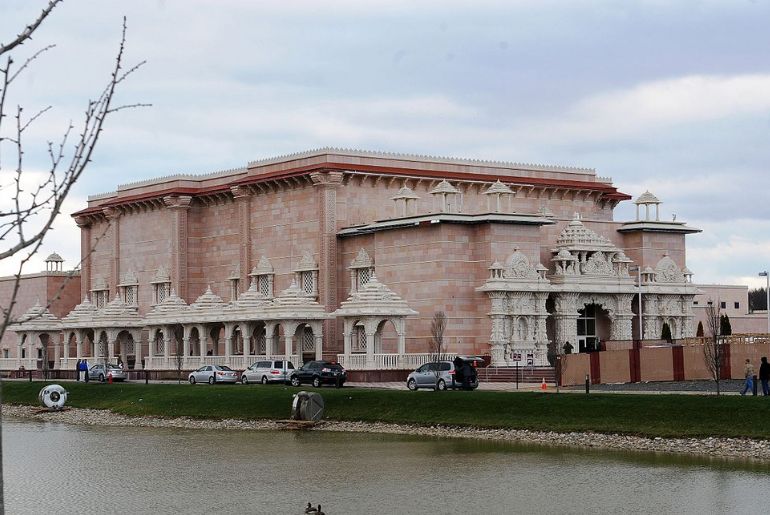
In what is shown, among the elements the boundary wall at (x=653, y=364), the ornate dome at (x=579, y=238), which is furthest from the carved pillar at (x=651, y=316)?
the boundary wall at (x=653, y=364)

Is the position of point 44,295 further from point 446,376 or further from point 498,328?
point 446,376

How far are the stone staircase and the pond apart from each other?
61.9 ft

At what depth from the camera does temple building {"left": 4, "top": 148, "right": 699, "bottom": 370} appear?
71.4 meters

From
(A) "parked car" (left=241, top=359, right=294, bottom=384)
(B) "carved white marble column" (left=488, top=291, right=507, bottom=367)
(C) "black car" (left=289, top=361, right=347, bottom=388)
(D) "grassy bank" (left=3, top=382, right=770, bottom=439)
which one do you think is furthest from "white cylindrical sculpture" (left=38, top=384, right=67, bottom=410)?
(B) "carved white marble column" (left=488, top=291, right=507, bottom=367)

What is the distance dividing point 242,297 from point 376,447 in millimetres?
33709

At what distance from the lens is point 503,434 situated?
46.8m

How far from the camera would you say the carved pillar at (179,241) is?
3529 inches

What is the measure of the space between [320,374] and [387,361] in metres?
5.14

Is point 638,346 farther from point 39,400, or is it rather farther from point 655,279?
point 39,400

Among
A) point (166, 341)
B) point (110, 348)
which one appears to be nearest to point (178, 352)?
point (166, 341)

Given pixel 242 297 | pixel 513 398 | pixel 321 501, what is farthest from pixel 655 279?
pixel 321 501

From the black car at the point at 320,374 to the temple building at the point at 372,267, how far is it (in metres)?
3.73

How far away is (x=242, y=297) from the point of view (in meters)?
76.9

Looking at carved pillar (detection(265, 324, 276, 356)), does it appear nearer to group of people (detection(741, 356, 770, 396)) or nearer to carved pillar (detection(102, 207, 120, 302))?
carved pillar (detection(102, 207, 120, 302))
